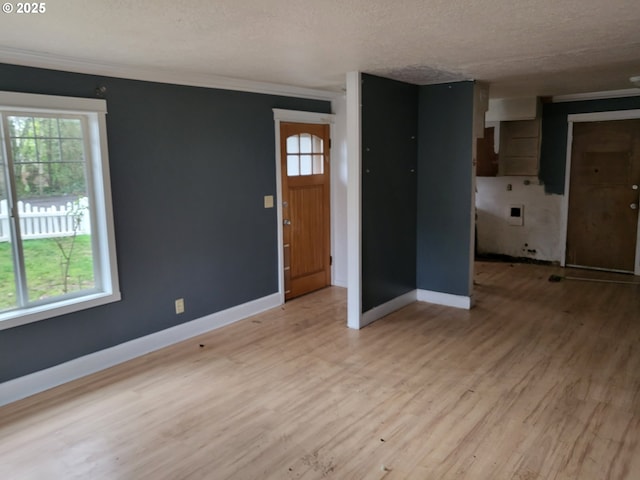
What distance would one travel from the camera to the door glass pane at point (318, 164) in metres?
5.76

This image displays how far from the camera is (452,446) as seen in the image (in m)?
2.73

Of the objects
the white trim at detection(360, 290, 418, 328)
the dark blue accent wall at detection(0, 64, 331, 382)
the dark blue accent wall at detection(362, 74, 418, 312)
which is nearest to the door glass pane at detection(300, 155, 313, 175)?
the dark blue accent wall at detection(0, 64, 331, 382)

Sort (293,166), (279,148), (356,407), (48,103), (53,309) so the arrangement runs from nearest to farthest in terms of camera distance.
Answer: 1. (356,407)
2. (48,103)
3. (53,309)
4. (279,148)
5. (293,166)

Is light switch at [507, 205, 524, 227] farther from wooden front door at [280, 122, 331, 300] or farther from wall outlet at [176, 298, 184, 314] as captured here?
wall outlet at [176, 298, 184, 314]

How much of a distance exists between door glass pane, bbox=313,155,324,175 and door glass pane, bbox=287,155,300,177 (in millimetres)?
296

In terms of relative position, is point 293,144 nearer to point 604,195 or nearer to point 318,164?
point 318,164

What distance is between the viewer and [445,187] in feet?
17.1

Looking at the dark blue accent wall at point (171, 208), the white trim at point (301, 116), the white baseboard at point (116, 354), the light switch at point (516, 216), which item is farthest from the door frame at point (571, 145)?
the white baseboard at point (116, 354)

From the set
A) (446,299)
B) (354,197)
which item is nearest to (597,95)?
(446,299)

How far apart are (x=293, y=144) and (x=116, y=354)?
2850mm

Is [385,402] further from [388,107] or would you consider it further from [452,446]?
[388,107]

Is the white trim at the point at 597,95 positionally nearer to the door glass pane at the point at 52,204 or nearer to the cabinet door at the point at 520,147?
the cabinet door at the point at 520,147

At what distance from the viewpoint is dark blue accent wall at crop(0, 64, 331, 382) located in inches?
138

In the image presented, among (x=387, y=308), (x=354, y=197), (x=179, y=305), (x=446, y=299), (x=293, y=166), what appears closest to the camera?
(x=179, y=305)
